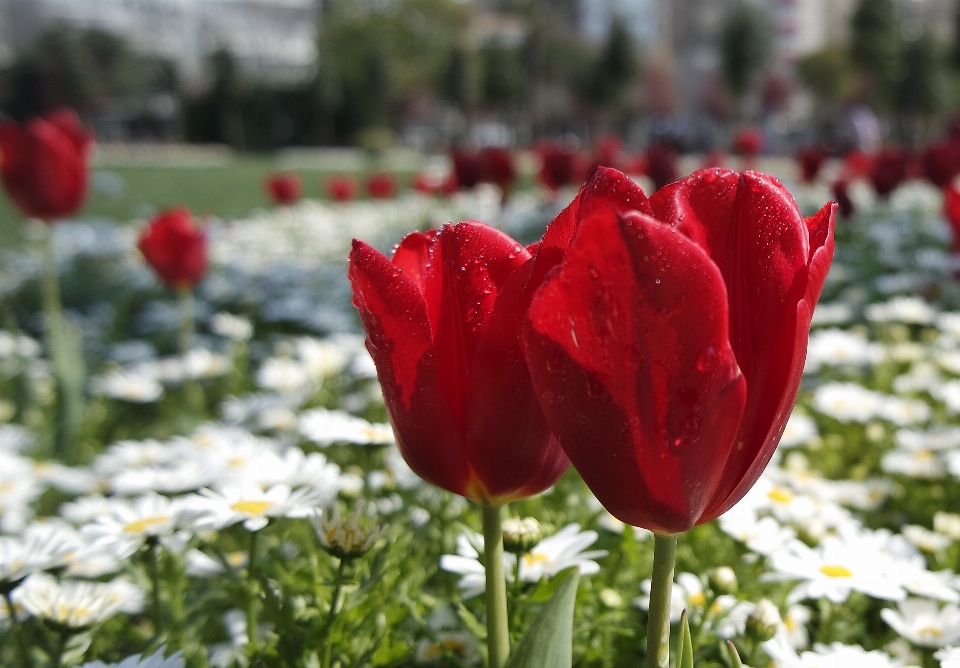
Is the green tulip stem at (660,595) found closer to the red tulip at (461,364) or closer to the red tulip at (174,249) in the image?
the red tulip at (461,364)

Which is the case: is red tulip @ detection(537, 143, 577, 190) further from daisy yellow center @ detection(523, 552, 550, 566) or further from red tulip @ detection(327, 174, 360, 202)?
daisy yellow center @ detection(523, 552, 550, 566)

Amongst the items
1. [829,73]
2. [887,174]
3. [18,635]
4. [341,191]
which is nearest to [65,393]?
[18,635]

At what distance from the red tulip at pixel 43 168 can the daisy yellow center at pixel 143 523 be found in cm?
181

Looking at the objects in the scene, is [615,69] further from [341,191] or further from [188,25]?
[188,25]

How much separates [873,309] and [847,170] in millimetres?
3375

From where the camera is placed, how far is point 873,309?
3.02 metres

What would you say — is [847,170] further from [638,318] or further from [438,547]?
[638,318]

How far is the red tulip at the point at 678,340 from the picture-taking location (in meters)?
0.46

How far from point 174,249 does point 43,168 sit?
42cm

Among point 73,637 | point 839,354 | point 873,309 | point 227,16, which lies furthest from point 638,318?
point 227,16

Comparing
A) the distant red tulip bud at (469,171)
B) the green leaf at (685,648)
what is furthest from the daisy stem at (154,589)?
the distant red tulip bud at (469,171)

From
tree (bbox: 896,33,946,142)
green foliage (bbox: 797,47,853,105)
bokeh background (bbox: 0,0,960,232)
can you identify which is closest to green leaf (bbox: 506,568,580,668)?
bokeh background (bbox: 0,0,960,232)

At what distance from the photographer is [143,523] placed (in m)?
0.98

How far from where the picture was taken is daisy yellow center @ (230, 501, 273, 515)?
898 millimetres
